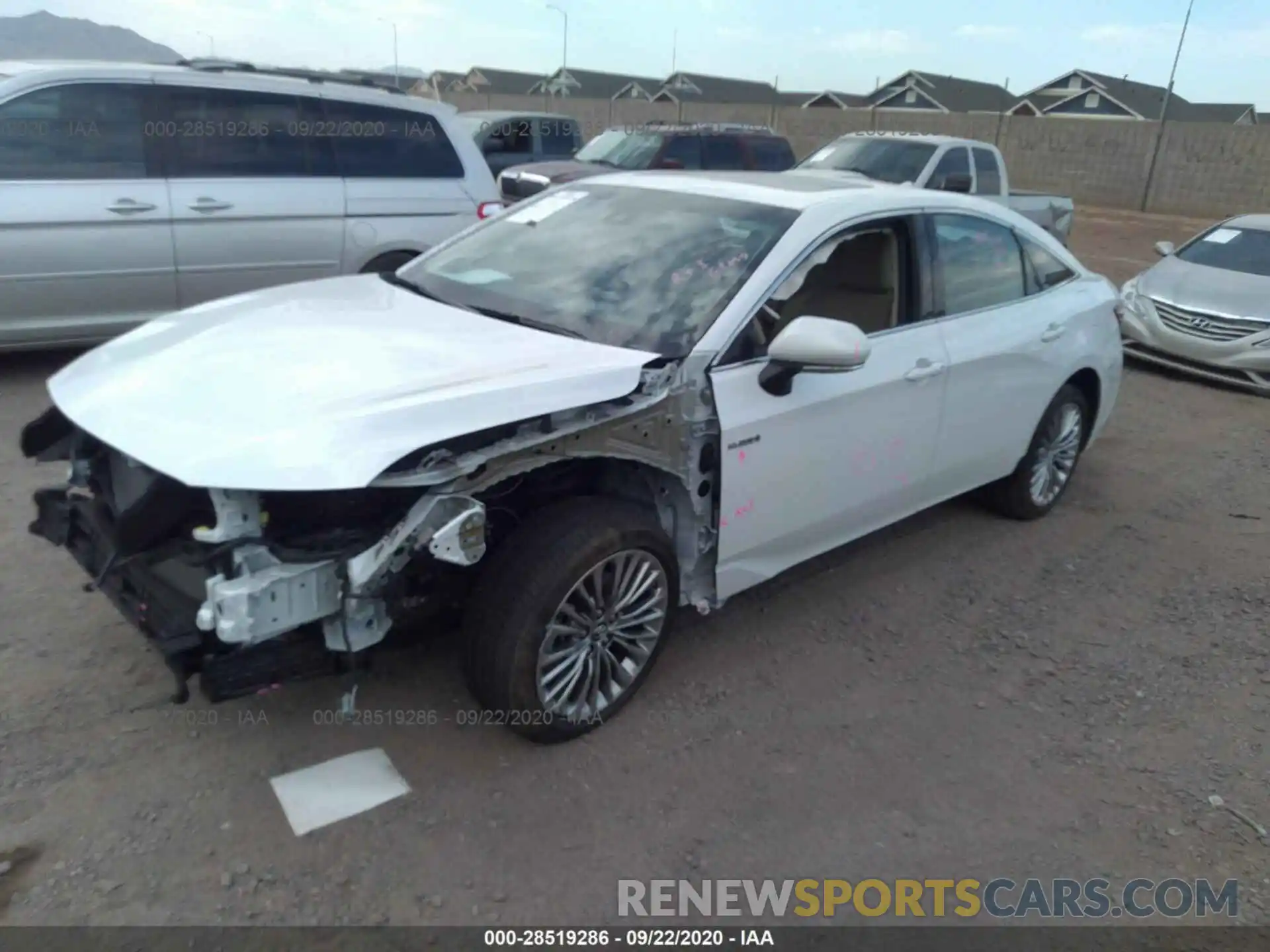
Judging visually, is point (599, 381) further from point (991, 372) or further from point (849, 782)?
point (991, 372)

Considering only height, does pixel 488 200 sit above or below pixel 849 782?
above

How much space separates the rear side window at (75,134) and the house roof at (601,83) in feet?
167

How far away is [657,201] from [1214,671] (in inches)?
119

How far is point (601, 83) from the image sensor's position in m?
57.7

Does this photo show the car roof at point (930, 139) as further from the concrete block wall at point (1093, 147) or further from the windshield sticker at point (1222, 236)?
the concrete block wall at point (1093, 147)

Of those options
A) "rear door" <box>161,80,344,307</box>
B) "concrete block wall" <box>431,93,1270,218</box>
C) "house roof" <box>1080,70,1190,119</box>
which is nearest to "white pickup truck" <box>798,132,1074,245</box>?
"rear door" <box>161,80,344,307</box>

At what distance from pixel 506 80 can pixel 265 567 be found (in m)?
60.3

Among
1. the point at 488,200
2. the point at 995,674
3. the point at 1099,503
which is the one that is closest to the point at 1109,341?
the point at 1099,503

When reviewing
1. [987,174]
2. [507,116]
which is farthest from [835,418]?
[507,116]

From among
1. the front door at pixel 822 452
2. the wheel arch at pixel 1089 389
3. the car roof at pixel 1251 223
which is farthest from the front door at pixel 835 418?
the car roof at pixel 1251 223

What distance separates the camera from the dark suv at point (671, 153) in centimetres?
1283

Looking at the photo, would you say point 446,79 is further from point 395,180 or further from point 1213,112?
point 395,180

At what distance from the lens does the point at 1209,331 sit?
27.9 ft

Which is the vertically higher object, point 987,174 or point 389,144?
point 389,144
